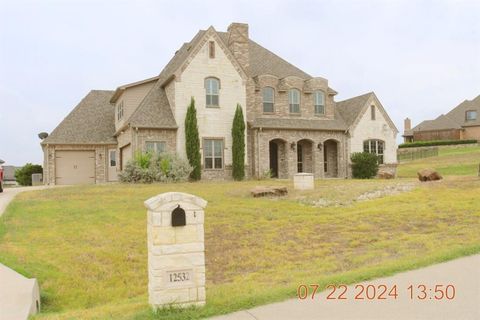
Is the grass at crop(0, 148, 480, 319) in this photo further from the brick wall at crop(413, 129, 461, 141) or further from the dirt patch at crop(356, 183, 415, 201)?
the brick wall at crop(413, 129, 461, 141)

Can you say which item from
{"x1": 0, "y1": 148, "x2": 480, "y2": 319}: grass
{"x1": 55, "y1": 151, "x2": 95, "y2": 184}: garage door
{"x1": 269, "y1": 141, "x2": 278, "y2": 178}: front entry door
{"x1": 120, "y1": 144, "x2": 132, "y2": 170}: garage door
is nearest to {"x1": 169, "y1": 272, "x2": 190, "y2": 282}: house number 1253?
{"x1": 0, "y1": 148, "x2": 480, "y2": 319}: grass

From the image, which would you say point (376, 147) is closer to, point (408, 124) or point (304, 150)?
point (304, 150)

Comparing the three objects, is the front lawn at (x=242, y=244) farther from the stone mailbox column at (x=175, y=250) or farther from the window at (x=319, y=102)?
the window at (x=319, y=102)

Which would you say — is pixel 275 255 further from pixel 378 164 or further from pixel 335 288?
pixel 378 164

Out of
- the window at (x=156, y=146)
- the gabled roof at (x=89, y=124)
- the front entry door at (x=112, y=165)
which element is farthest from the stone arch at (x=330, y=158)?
the gabled roof at (x=89, y=124)

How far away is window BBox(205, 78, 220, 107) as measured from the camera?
95.7 feet

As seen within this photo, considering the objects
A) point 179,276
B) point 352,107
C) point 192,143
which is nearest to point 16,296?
point 179,276

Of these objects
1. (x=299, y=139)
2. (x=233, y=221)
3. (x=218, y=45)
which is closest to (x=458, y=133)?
(x=299, y=139)

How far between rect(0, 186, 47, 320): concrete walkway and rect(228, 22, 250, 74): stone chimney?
80.4 ft

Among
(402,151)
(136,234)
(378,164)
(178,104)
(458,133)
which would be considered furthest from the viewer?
(458,133)

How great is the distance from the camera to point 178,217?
21.0 ft

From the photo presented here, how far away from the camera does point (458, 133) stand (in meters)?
63.7

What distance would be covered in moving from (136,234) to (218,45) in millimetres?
19073

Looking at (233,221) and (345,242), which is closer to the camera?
(345,242)
